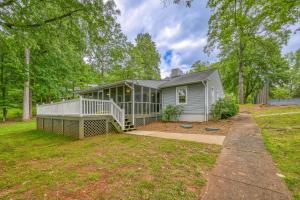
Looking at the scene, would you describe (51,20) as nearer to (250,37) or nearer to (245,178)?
(245,178)

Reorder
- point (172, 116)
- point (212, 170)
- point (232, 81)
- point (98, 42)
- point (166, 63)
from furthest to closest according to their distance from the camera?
point (166, 63)
point (232, 81)
point (172, 116)
point (98, 42)
point (212, 170)

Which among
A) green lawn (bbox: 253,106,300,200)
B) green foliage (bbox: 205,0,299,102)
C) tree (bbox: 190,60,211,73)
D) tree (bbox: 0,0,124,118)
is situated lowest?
green lawn (bbox: 253,106,300,200)

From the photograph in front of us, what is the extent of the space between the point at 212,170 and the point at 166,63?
1327 inches

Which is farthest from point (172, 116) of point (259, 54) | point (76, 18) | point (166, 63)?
Result: point (166, 63)

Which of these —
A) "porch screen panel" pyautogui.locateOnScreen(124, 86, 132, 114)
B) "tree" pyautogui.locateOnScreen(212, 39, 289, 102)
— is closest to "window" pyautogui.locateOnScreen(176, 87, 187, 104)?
"porch screen panel" pyautogui.locateOnScreen(124, 86, 132, 114)

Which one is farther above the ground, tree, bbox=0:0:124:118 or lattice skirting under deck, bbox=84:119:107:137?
tree, bbox=0:0:124:118

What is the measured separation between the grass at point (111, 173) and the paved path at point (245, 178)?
0.25 m

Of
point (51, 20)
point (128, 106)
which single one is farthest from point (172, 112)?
point (51, 20)

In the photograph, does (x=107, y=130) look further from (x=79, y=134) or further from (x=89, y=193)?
(x=89, y=193)

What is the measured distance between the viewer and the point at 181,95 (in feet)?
41.2

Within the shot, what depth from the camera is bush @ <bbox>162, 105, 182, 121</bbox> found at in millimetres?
12366

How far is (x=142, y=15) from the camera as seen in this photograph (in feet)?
35.3

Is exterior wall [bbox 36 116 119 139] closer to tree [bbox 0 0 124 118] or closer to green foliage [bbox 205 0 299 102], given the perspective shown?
tree [bbox 0 0 124 118]

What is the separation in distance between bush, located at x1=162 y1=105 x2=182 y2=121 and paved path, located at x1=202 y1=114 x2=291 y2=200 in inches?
288
